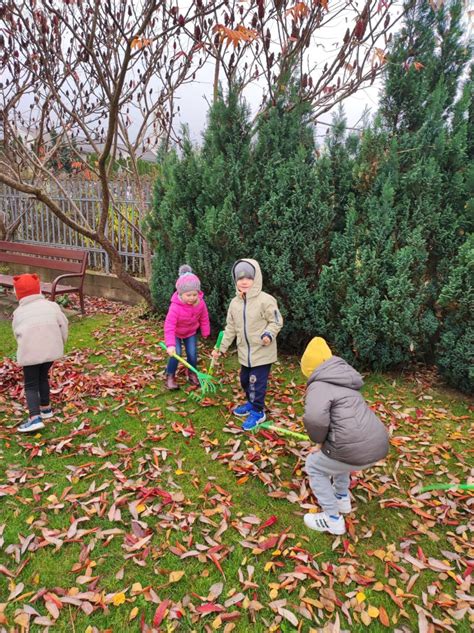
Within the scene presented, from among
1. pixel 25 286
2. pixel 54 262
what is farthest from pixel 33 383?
pixel 54 262

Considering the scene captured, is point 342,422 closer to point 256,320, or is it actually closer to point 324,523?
point 324,523

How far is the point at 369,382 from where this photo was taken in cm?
495

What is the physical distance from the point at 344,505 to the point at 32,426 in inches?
109

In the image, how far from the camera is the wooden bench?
6.98 meters

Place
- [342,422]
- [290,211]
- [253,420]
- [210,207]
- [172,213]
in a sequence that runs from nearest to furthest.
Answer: [342,422], [253,420], [290,211], [210,207], [172,213]

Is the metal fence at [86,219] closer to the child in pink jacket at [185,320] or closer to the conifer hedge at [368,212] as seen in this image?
the conifer hedge at [368,212]

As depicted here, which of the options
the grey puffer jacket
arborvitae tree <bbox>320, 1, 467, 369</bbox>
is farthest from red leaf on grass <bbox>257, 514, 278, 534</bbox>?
arborvitae tree <bbox>320, 1, 467, 369</bbox>

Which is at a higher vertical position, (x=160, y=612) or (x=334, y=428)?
(x=334, y=428)

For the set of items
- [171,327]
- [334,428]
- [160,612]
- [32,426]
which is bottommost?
[160,612]

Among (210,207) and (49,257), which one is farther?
(49,257)

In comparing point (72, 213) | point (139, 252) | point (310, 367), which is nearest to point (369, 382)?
point (310, 367)

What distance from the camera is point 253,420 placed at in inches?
158

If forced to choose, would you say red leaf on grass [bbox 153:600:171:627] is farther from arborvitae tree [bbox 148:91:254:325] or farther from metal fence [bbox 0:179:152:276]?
metal fence [bbox 0:179:152:276]

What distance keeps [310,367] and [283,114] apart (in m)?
3.80
